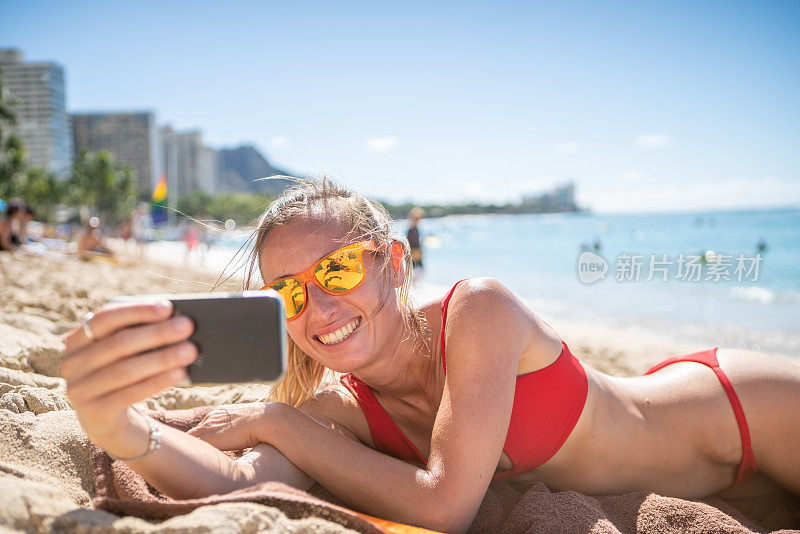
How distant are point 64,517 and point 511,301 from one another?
1.33 m

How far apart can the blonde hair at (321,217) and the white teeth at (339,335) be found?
0.14m

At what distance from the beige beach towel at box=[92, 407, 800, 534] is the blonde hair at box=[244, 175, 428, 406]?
1.37ft

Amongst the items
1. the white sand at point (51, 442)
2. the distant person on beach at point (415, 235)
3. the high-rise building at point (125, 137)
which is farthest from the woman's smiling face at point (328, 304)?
the high-rise building at point (125, 137)

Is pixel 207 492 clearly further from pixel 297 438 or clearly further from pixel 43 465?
pixel 43 465

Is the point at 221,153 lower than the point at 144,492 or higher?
higher

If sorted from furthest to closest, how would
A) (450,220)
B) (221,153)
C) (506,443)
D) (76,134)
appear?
(450,220) → (221,153) → (76,134) → (506,443)

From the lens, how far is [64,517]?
3.69 feet

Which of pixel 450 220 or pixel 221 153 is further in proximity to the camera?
pixel 450 220

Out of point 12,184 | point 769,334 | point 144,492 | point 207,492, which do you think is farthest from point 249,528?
point 12,184

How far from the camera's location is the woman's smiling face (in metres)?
1.71

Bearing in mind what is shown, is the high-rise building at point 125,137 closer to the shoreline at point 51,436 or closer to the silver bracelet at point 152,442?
the shoreline at point 51,436

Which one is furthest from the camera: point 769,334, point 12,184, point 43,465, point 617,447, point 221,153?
point 221,153

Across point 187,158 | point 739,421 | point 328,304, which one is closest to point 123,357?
point 328,304

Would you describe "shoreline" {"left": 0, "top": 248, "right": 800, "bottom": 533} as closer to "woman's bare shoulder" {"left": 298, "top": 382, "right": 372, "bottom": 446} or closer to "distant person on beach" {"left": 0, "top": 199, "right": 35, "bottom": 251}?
"woman's bare shoulder" {"left": 298, "top": 382, "right": 372, "bottom": 446}
